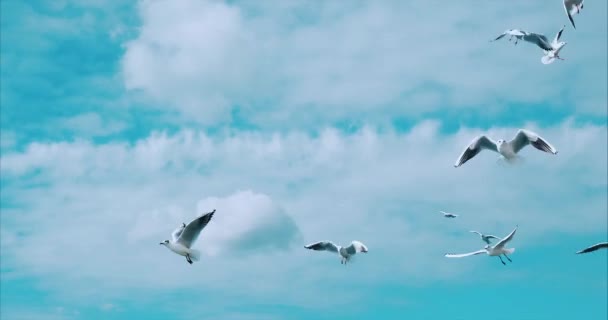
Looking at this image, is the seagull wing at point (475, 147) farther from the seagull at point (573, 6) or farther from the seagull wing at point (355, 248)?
the seagull wing at point (355, 248)

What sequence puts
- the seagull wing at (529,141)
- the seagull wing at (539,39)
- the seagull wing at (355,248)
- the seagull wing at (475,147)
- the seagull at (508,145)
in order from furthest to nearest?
the seagull wing at (355,248) → the seagull wing at (539,39) → the seagull wing at (475,147) → the seagull at (508,145) → the seagull wing at (529,141)

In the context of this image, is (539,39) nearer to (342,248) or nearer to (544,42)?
(544,42)

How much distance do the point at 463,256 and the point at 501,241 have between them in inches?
62.7

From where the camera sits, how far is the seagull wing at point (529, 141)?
969 inches

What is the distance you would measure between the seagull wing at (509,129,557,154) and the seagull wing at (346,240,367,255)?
911cm

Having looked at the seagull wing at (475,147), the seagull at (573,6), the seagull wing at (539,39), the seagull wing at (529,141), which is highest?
the seagull wing at (539,39)

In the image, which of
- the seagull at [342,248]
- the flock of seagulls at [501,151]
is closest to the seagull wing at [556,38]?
the flock of seagulls at [501,151]

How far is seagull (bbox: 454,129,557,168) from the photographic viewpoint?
24891mm

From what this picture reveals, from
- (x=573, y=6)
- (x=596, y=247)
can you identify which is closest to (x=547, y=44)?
(x=573, y=6)

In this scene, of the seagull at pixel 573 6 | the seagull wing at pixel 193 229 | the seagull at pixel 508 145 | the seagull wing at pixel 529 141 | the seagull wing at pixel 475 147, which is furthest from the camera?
the seagull wing at pixel 475 147

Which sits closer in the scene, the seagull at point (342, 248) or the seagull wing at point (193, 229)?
the seagull wing at point (193, 229)

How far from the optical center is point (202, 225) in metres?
26.8

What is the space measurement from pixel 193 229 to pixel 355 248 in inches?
341

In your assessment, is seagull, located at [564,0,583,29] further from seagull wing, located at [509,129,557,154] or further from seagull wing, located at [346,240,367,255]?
seagull wing, located at [346,240,367,255]
